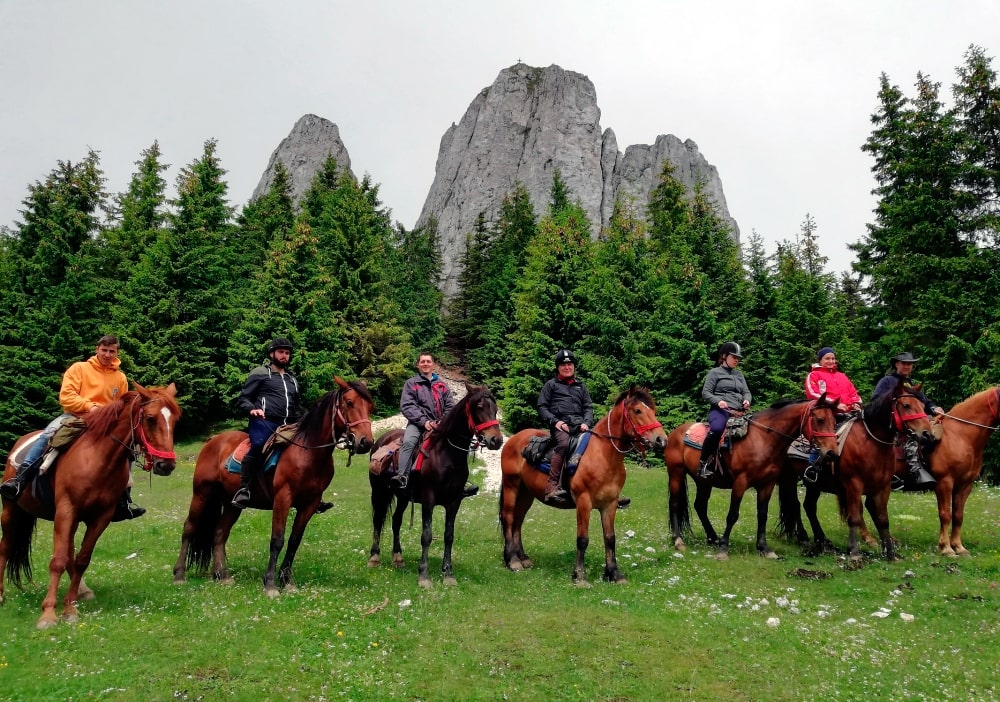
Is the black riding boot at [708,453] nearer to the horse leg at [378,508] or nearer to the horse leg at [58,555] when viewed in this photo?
the horse leg at [378,508]

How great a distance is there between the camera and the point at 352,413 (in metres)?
9.63

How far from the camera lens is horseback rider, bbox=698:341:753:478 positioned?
40.7 ft

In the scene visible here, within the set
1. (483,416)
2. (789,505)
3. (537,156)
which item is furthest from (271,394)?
(537,156)

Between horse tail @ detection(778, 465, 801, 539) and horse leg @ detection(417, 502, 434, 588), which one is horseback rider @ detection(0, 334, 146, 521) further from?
horse tail @ detection(778, 465, 801, 539)

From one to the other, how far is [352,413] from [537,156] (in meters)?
104

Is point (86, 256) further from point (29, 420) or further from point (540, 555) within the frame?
point (540, 555)

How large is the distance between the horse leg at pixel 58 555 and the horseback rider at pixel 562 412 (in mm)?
7277

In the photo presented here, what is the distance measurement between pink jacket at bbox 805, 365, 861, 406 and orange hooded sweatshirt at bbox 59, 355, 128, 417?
506 inches

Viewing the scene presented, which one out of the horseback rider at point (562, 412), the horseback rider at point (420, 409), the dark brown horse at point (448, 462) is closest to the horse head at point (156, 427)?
the horseback rider at point (420, 409)

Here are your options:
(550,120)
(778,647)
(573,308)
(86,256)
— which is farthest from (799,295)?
(550,120)

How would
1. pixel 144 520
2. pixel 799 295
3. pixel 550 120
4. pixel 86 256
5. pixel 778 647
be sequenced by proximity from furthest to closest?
1. pixel 550 120
2. pixel 86 256
3. pixel 799 295
4. pixel 144 520
5. pixel 778 647

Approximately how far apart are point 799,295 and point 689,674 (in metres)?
27.7

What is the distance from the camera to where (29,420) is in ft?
104

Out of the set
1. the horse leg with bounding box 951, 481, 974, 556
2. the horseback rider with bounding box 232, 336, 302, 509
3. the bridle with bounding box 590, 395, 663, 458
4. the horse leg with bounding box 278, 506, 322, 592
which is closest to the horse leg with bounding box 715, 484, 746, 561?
the bridle with bounding box 590, 395, 663, 458
